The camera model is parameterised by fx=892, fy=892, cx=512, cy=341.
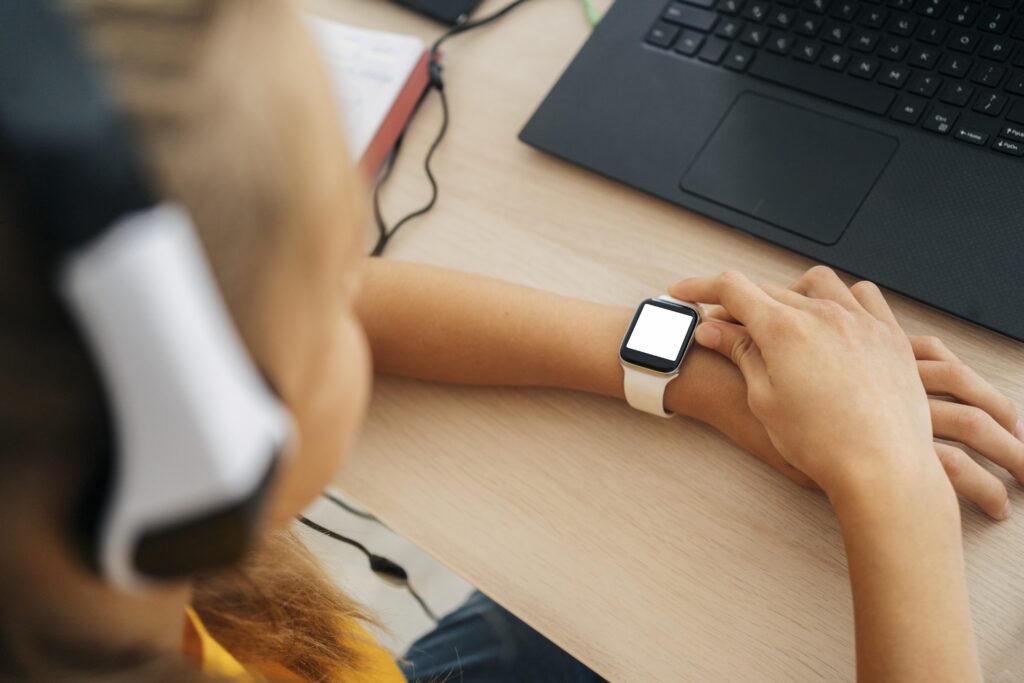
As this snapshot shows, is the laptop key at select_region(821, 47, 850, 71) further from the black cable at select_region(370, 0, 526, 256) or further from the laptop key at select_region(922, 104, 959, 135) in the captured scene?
the black cable at select_region(370, 0, 526, 256)

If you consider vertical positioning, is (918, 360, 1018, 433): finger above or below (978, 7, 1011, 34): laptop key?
below

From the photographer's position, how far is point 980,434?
562mm

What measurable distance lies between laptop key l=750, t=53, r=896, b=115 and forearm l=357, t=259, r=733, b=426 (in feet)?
0.78

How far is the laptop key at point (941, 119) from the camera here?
26.0 inches

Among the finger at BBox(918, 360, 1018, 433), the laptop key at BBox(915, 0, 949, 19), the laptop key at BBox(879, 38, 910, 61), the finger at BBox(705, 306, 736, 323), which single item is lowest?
the finger at BBox(705, 306, 736, 323)

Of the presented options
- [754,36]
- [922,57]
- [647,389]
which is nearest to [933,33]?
[922,57]

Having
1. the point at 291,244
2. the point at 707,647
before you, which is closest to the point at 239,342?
the point at 291,244

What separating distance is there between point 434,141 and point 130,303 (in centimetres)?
58

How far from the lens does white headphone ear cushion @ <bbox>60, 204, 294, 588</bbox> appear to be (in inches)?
8.6

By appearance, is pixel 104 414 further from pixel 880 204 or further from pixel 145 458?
pixel 880 204

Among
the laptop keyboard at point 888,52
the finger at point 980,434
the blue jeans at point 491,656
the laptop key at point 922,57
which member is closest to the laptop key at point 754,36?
the laptop keyboard at point 888,52

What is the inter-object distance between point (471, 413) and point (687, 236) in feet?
0.71

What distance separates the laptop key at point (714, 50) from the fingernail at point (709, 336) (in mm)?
258

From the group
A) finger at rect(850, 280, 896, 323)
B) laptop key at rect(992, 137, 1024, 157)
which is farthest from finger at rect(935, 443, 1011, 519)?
laptop key at rect(992, 137, 1024, 157)
